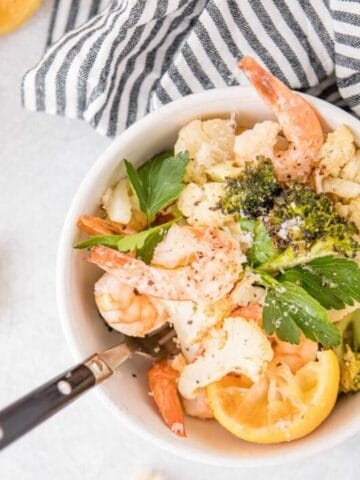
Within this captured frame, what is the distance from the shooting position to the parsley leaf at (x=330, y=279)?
4.80 feet

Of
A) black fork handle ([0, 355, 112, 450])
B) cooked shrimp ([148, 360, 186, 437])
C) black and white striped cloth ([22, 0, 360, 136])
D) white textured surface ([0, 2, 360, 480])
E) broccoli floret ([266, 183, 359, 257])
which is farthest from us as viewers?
white textured surface ([0, 2, 360, 480])

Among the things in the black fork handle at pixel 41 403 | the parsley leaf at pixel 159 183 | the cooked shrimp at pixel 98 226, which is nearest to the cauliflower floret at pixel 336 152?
the parsley leaf at pixel 159 183

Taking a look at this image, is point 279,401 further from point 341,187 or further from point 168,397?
point 341,187

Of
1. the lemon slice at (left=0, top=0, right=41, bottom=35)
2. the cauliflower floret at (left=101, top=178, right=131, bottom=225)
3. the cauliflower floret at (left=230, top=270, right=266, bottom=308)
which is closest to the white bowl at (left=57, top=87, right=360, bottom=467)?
the cauliflower floret at (left=101, top=178, right=131, bottom=225)

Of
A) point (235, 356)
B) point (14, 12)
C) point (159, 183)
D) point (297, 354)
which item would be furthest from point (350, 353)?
point (14, 12)

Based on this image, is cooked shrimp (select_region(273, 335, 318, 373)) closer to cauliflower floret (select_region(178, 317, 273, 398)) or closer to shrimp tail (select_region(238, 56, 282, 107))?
cauliflower floret (select_region(178, 317, 273, 398))

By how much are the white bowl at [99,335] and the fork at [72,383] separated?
0.13ft

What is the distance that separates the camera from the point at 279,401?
1.51 metres

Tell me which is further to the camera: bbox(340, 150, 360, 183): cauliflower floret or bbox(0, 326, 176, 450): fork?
bbox(340, 150, 360, 183): cauliflower floret

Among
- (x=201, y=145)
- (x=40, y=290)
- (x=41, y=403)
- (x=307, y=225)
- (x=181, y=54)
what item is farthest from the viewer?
(x=40, y=290)

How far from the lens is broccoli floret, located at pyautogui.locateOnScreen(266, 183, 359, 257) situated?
1441 mm

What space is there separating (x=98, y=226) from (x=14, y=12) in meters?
0.51

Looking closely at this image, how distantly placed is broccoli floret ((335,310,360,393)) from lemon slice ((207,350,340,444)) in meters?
0.06

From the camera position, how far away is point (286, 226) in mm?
1450
